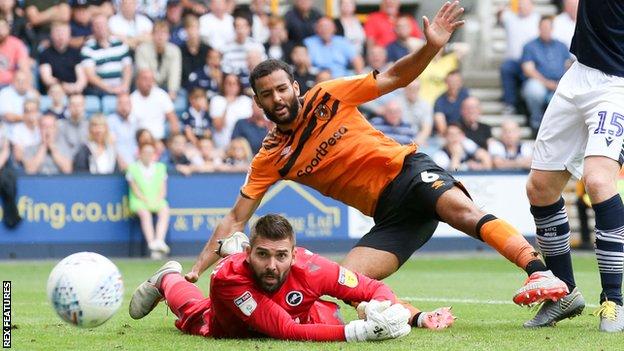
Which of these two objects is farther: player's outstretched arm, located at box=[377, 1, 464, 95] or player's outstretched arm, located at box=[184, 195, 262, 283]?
player's outstretched arm, located at box=[184, 195, 262, 283]

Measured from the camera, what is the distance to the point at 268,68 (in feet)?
28.5

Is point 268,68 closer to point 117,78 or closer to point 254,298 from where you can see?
point 254,298

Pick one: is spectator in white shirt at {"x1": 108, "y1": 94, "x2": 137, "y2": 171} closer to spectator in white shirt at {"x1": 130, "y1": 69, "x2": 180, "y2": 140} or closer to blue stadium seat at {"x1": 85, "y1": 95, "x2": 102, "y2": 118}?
spectator in white shirt at {"x1": 130, "y1": 69, "x2": 180, "y2": 140}

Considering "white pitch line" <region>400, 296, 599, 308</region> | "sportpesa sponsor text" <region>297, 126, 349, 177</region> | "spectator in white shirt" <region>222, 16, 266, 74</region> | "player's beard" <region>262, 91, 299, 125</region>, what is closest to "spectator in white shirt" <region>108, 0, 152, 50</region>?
"spectator in white shirt" <region>222, 16, 266, 74</region>

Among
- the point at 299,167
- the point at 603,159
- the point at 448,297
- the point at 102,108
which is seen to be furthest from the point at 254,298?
the point at 102,108

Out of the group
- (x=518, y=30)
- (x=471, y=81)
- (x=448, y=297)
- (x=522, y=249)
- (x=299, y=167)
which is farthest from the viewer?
(x=471, y=81)

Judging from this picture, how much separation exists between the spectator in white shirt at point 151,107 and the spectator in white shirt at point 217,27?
4.69 feet

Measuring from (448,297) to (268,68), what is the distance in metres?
3.63

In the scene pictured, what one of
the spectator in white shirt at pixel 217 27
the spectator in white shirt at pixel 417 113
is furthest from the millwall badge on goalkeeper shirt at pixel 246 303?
the spectator in white shirt at pixel 217 27

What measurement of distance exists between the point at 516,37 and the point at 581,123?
43.0 ft

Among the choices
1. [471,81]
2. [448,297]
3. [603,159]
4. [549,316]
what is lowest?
[471,81]

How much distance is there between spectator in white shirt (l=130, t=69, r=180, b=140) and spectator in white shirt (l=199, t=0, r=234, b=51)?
56.3 inches

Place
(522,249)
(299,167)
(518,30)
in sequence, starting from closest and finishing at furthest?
1. (522,249)
2. (299,167)
3. (518,30)

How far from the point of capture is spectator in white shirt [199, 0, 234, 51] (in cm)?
2002
